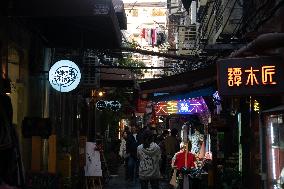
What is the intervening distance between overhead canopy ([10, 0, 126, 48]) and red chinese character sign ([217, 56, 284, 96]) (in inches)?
110

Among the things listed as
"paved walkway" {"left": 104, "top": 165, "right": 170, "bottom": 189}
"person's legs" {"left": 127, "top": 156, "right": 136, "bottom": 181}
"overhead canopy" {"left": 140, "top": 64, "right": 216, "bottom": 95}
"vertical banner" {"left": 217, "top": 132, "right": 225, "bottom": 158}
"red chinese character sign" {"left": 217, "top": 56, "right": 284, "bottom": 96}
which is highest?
"overhead canopy" {"left": 140, "top": 64, "right": 216, "bottom": 95}

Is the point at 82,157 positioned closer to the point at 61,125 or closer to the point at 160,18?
the point at 61,125

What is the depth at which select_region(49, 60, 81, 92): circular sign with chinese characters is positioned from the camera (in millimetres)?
12617

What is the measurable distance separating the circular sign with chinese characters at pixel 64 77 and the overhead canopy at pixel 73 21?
751 millimetres

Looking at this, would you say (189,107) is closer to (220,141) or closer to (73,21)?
(220,141)

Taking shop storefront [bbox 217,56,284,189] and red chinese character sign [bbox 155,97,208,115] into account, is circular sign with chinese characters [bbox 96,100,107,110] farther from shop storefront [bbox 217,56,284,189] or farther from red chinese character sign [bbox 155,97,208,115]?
shop storefront [bbox 217,56,284,189]

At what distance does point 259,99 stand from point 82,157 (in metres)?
6.62

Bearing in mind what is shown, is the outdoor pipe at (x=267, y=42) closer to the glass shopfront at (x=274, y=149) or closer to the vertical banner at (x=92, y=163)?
the glass shopfront at (x=274, y=149)

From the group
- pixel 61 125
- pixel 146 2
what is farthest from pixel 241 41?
pixel 146 2

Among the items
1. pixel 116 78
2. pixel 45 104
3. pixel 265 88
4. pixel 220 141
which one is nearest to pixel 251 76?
pixel 265 88

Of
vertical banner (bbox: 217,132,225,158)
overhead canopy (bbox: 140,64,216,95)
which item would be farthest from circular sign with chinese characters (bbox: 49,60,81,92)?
vertical banner (bbox: 217,132,225,158)

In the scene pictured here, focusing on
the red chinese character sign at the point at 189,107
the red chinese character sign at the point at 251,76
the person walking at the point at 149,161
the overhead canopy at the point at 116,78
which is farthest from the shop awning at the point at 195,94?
the red chinese character sign at the point at 189,107

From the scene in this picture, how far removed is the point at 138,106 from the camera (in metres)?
33.9

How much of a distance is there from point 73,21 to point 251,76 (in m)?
4.93
